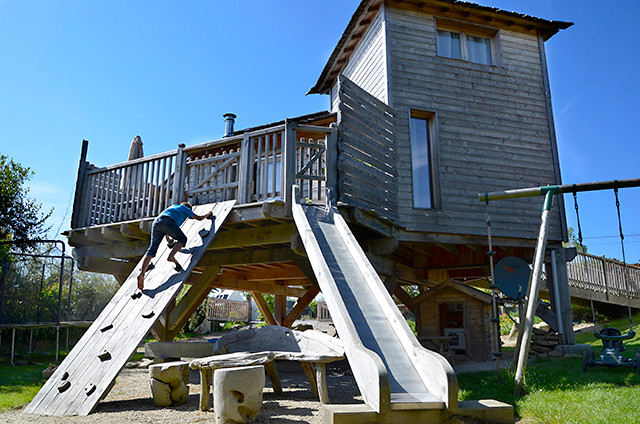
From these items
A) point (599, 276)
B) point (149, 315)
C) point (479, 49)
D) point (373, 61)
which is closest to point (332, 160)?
point (149, 315)

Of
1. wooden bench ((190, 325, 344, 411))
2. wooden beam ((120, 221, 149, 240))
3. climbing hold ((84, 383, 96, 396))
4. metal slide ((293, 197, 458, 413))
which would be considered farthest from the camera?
wooden beam ((120, 221, 149, 240))

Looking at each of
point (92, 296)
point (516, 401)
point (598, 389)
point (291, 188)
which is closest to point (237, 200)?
point (291, 188)

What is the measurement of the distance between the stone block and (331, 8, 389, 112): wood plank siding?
6.99 m

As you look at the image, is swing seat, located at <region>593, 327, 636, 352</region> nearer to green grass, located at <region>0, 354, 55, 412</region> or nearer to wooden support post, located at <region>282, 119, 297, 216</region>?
wooden support post, located at <region>282, 119, 297, 216</region>

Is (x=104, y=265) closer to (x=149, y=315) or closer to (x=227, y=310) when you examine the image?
(x=149, y=315)

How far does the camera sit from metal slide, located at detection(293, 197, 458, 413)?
364cm

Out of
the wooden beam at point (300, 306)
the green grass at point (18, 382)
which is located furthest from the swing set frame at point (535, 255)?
the green grass at point (18, 382)

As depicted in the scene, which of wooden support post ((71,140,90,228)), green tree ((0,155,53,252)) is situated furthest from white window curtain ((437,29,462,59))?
green tree ((0,155,53,252))

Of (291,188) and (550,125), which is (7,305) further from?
(550,125)

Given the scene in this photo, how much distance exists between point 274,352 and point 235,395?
987 millimetres

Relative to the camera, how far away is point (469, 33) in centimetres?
1138

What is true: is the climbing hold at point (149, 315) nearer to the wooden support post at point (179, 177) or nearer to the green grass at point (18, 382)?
the green grass at point (18, 382)

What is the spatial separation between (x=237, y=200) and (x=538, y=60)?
8355mm

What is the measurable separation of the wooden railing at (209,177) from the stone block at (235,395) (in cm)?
317
